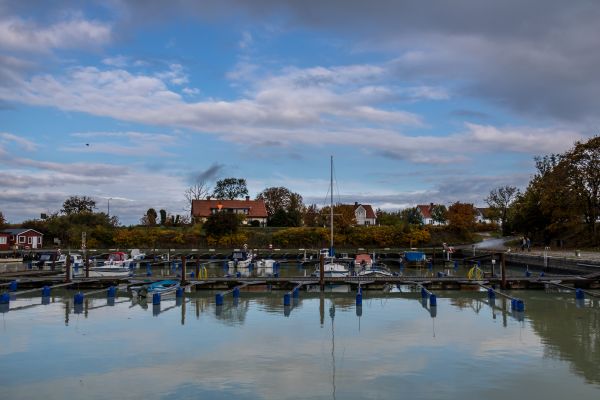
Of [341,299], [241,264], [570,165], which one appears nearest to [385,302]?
[341,299]

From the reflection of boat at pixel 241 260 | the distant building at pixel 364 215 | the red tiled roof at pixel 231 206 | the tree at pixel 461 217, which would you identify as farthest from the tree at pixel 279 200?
the reflection of boat at pixel 241 260

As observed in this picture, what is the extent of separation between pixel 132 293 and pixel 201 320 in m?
9.20

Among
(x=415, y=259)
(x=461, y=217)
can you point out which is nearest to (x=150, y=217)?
(x=461, y=217)

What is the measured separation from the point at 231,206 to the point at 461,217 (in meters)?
47.0

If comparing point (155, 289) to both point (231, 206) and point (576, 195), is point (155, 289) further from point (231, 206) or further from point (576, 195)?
point (231, 206)

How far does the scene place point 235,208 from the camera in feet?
361

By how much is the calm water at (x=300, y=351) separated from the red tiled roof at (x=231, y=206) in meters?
78.2

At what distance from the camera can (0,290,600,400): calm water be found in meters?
14.2

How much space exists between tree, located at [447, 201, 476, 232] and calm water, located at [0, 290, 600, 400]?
53.6 meters

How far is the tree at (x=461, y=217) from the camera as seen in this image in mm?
81938

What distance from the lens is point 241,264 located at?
55094mm

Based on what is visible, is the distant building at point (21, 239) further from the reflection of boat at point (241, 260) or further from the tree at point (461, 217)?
the tree at point (461, 217)

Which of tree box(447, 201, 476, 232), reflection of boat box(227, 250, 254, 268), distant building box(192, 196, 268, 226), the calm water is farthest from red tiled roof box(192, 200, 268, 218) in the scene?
the calm water

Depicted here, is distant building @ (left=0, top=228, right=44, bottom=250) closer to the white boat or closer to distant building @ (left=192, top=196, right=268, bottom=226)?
distant building @ (left=192, top=196, right=268, bottom=226)
